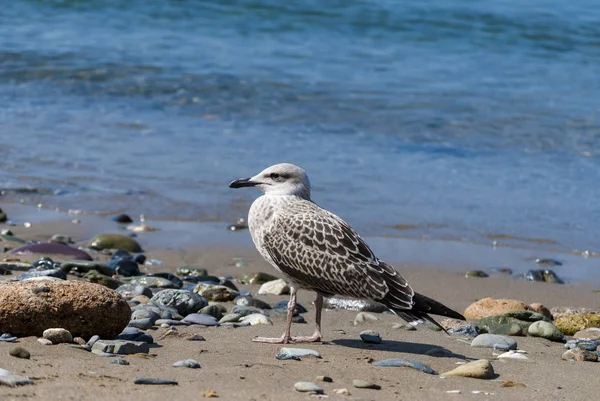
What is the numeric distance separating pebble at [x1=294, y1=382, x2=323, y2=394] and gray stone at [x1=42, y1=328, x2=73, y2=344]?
4.48 feet

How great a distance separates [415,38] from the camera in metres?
20.1

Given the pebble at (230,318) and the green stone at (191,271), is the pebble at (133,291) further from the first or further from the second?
the green stone at (191,271)

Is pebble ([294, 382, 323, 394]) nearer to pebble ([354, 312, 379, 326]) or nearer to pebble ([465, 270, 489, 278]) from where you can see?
pebble ([354, 312, 379, 326])

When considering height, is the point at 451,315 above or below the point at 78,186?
above

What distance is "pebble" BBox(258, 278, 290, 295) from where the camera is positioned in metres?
7.43

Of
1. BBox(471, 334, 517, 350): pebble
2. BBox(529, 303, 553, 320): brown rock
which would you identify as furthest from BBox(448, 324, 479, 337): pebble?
BBox(529, 303, 553, 320): brown rock

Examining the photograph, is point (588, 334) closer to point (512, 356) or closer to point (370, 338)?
point (512, 356)

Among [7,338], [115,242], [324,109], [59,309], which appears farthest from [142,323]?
[324,109]

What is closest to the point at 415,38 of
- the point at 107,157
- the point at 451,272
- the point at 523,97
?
the point at 523,97

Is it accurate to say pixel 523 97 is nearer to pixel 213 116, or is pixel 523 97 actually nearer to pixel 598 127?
pixel 598 127

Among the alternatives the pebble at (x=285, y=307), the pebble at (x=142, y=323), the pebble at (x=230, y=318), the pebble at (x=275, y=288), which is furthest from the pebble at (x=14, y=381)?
the pebble at (x=275, y=288)

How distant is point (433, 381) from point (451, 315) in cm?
68

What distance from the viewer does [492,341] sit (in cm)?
602

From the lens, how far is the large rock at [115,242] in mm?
8453
